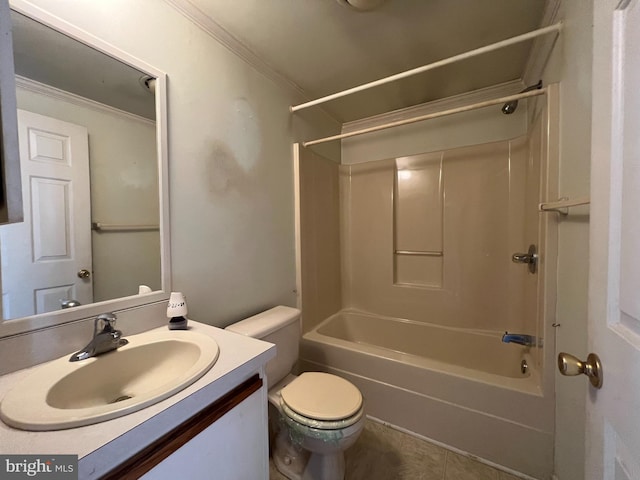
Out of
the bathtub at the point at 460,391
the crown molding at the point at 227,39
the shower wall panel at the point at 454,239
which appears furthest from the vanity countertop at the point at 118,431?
the shower wall panel at the point at 454,239

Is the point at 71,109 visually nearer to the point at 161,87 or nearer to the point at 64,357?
the point at 161,87

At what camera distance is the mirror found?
77 cm

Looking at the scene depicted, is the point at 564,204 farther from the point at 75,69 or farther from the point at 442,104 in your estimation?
the point at 75,69

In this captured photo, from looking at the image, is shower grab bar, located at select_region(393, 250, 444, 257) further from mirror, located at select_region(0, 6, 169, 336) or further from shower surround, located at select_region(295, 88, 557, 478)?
A: mirror, located at select_region(0, 6, 169, 336)

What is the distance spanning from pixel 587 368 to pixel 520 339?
1091 mm

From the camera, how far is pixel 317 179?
7.12 feet

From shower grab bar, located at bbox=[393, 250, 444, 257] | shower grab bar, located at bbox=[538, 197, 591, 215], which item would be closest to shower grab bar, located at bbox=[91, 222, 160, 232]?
shower grab bar, located at bbox=[538, 197, 591, 215]

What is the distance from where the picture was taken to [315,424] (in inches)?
41.7

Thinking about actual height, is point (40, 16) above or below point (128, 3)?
below

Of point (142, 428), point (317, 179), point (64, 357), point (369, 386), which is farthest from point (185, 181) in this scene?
point (369, 386)

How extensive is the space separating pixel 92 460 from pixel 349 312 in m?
2.15

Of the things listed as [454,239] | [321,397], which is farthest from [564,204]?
[321,397]

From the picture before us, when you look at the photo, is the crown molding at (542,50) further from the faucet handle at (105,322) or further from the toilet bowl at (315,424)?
the faucet handle at (105,322)

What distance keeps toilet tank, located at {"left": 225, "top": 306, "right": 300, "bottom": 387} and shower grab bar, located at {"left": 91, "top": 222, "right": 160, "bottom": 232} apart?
23.5 inches
